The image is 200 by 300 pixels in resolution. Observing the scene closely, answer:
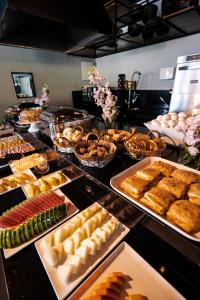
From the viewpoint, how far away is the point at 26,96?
138 inches

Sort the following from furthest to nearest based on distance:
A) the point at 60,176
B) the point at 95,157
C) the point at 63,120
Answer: the point at 63,120, the point at 60,176, the point at 95,157

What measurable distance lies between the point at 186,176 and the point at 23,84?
3.78 m

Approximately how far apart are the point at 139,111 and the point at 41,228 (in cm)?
296

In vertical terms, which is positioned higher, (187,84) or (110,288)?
(187,84)

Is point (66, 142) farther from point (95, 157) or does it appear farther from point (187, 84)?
point (187, 84)

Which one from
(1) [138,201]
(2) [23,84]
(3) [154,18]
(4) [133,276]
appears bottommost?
(4) [133,276]

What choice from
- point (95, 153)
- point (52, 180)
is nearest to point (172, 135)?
point (95, 153)

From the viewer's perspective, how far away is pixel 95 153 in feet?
2.72

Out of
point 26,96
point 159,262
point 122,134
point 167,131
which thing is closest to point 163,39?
point 167,131

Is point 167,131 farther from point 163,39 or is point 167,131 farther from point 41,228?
point 163,39

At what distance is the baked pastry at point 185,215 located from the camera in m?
0.49

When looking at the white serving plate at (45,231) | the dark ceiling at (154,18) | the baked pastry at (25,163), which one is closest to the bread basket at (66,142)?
the baked pastry at (25,163)

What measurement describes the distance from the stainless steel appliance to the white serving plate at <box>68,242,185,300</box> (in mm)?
2169

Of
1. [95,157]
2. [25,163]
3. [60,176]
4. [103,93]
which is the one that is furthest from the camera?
[103,93]
